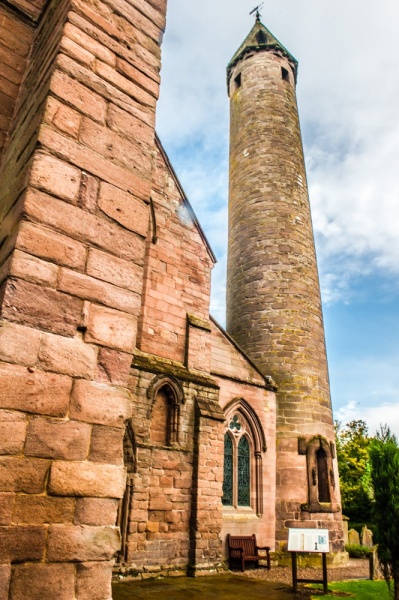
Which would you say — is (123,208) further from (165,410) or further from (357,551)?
(357,551)

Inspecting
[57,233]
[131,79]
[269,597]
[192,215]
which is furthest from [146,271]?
[57,233]

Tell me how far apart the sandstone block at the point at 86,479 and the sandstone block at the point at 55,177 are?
139 cm

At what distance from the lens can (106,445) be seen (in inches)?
89.6

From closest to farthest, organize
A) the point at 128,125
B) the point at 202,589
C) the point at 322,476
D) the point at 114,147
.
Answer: the point at 114,147
the point at 128,125
the point at 202,589
the point at 322,476

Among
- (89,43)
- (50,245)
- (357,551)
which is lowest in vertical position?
(357,551)

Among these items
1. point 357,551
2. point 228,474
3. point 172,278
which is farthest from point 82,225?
point 357,551

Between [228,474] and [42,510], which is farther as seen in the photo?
[228,474]

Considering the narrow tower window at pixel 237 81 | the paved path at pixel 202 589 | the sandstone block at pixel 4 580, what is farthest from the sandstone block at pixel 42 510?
the narrow tower window at pixel 237 81

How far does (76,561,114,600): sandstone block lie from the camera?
6.56 ft

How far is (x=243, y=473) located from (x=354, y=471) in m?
17.5

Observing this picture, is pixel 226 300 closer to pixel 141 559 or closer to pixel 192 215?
pixel 192 215

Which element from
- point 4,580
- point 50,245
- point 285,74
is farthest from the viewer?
point 285,74

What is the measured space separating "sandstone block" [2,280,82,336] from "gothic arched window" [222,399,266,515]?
992cm

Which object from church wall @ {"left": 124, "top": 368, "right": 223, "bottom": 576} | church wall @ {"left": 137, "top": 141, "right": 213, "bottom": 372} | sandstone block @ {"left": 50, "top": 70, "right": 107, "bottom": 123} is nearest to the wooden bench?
church wall @ {"left": 124, "top": 368, "right": 223, "bottom": 576}
